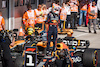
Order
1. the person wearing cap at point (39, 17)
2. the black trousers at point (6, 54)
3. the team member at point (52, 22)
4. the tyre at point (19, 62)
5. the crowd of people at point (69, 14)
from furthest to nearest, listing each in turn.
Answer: the person wearing cap at point (39, 17) < the crowd of people at point (69, 14) < the team member at point (52, 22) < the tyre at point (19, 62) < the black trousers at point (6, 54)

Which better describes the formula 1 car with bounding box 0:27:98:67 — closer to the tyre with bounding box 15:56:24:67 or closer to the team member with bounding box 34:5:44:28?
the tyre with bounding box 15:56:24:67

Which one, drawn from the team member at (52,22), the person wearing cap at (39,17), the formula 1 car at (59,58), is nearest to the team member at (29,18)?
the person wearing cap at (39,17)

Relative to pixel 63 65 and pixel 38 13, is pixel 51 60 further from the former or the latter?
pixel 38 13

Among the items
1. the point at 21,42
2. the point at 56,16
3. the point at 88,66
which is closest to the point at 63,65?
the point at 88,66

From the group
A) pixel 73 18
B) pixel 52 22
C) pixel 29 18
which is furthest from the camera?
pixel 73 18

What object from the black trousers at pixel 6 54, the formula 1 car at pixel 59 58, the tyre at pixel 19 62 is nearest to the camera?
the formula 1 car at pixel 59 58

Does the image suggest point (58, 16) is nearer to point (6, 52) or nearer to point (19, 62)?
point (19, 62)

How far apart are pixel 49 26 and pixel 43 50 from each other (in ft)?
5.34

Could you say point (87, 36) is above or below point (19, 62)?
above

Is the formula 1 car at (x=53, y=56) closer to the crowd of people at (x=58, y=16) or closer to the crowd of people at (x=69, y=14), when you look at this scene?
the crowd of people at (x=58, y=16)

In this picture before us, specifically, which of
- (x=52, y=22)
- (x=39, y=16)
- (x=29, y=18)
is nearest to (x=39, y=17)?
(x=39, y=16)

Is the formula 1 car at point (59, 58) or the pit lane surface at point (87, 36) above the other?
the pit lane surface at point (87, 36)

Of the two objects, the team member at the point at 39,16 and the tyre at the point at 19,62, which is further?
the team member at the point at 39,16

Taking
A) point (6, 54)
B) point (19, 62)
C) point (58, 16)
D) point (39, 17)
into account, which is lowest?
point (19, 62)
